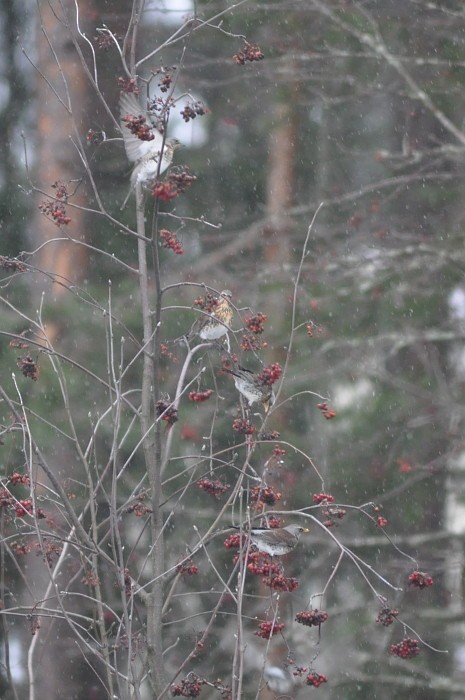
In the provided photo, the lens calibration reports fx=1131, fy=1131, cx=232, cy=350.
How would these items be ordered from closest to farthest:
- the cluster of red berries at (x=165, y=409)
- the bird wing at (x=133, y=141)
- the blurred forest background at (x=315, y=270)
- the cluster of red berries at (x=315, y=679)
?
the cluster of red berries at (x=165, y=409)
the cluster of red berries at (x=315, y=679)
the bird wing at (x=133, y=141)
the blurred forest background at (x=315, y=270)

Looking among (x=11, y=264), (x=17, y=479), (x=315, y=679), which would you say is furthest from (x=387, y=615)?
(x=11, y=264)

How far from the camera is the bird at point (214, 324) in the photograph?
281cm

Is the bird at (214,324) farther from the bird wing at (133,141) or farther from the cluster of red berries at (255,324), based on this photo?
the bird wing at (133,141)

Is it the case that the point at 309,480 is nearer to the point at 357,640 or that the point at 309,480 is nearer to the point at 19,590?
the point at 357,640

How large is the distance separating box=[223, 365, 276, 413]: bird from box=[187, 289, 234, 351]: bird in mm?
105

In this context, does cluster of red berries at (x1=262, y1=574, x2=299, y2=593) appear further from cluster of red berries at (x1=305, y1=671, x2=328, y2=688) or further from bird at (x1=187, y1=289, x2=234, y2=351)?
bird at (x1=187, y1=289, x2=234, y2=351)

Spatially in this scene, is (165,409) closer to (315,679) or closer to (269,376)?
(269,376)

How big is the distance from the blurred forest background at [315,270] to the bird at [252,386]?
139 inches

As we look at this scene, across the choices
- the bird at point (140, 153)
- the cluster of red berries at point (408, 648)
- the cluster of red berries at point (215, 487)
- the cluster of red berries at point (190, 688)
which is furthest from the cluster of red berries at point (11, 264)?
the cluster of red berries at point (408, 648)

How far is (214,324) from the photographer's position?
3.17 metres

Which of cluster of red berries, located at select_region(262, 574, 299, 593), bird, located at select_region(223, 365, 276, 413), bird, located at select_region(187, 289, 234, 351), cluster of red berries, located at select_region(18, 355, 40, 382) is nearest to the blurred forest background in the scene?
bird, located at select_region(187, 289, 234, 351)

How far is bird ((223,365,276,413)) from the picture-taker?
275 cm

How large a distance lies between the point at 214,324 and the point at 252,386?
0.29 meters

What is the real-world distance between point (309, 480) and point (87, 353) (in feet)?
5.62
